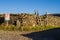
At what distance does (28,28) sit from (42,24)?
13.6ft

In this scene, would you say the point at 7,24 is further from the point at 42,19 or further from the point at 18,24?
the point at 42,19

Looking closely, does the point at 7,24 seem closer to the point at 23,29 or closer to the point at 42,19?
the point at 23,29

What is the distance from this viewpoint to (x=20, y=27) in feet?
92.9

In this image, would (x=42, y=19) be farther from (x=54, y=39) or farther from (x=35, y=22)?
(x=54, y=39)

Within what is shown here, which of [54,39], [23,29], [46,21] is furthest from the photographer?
[46,21]

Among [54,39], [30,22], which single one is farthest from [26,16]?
[54,39]

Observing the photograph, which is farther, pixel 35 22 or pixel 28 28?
pixel 35 22

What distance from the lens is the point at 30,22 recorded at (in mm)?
30031

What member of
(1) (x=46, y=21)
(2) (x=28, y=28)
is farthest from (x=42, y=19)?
(2) (x=28, y=28)

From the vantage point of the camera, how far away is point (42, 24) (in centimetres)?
3159

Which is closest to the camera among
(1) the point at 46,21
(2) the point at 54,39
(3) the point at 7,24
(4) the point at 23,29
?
(2) the point at 54,39

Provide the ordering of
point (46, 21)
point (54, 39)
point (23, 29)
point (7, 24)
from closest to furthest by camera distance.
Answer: point (54, 39), point (23, 29), point (7, 24), point (46, 21)

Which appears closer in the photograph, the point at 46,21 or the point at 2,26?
the point at 2,26

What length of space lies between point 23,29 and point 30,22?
2587 mm
